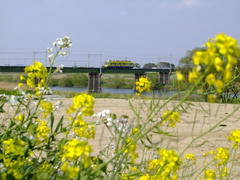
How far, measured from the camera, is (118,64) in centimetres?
3472

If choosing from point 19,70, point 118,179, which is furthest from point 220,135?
point 19,70

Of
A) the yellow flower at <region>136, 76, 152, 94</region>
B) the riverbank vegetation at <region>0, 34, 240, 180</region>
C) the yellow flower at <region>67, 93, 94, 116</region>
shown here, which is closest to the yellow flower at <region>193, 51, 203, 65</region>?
the riverbank vegetation at <region>0, 34, 240, 180</region>

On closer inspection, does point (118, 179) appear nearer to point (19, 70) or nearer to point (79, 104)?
point (79, 104)

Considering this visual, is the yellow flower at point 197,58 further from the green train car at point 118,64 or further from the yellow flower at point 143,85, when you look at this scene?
the green train car at point 118,64

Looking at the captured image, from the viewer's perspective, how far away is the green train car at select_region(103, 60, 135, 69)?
33.6 m

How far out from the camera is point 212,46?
763mm

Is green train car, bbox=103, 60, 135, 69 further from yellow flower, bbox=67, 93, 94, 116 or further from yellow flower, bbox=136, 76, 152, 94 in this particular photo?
yellow flower, bbox=67, 93, 94, 116

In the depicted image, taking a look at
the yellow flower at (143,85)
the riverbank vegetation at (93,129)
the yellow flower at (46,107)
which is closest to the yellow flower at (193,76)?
the riverbank vegetation at (93,129)

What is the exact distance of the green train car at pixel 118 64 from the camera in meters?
33.6

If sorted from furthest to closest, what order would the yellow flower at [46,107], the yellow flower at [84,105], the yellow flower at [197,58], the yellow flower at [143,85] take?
1. the yellow flower at [143,85]
2. the yellow flower at [46,107]
3. the yellow flower at [84,105]
4. the yellow flower at [197,58]

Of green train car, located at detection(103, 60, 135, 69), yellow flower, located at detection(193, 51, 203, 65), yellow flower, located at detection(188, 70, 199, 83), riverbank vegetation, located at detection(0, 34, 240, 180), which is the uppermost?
green train car, located at detection(103, 60, 135, 69)

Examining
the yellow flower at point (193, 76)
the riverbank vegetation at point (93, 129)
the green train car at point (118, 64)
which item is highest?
the green train car at point (118, 64)

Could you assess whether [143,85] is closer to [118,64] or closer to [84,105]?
[84,105]

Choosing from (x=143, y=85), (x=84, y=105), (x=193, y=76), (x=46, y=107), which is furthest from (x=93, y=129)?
(x=143, y=85)
